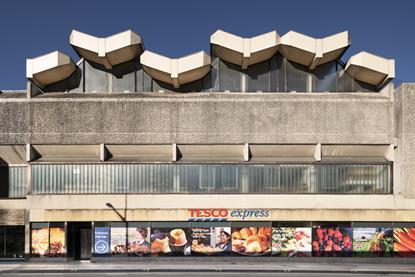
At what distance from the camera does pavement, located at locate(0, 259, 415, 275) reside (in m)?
28.6

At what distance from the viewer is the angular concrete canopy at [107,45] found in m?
32.1

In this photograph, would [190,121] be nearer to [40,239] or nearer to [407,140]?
[40,239]

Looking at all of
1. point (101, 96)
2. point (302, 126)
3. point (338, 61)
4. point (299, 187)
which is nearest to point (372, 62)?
point (338, 61)

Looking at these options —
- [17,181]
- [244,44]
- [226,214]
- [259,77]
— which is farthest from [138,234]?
[244,44]

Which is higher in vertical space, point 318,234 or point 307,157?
point 307,157

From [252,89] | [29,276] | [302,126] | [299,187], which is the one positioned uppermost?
[252,89]

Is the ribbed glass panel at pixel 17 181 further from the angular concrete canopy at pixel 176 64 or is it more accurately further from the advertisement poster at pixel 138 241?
the angular concrete canopy at pixel 176 64

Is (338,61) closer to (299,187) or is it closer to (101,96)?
(299,187)

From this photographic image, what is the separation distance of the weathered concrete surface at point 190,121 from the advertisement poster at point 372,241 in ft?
18.2

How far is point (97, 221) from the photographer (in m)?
32.2

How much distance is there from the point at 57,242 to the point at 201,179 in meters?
9.71

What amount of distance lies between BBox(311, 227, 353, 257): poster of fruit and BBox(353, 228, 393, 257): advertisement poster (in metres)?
0.43

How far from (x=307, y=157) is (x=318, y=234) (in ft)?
15.9

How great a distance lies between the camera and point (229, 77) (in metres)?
33.9
